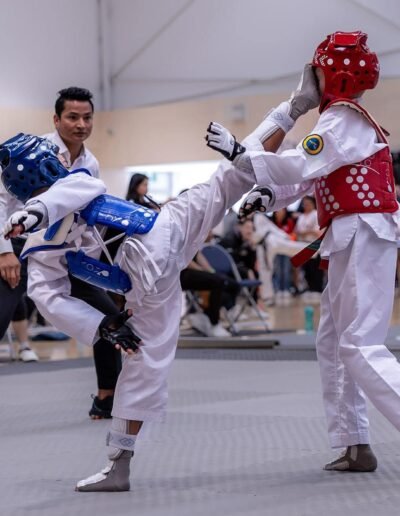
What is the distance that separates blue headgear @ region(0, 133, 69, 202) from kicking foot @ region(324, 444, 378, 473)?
1.33 metres

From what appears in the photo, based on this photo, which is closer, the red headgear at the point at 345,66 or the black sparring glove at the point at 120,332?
the black sparring glove at the point at 120,332

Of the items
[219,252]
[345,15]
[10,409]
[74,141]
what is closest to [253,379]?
[10,409]

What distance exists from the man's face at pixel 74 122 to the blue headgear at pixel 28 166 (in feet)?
5.48

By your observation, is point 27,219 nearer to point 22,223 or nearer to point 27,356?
point 22,223

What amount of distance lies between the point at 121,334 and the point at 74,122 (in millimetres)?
2162

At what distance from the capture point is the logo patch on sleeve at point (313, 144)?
3.10 meters

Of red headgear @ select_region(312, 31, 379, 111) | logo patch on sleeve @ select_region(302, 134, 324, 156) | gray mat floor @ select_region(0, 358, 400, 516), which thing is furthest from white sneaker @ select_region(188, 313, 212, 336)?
logo patch on sleeve @ select_region(302, 134, 324, 156)

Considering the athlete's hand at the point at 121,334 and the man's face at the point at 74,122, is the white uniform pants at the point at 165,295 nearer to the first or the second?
the athlete's hand at the point at 121,334

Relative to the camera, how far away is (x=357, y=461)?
3.37 meters

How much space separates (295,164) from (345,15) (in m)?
11.5

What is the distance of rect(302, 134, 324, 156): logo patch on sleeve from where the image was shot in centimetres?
310

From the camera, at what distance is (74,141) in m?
4.93

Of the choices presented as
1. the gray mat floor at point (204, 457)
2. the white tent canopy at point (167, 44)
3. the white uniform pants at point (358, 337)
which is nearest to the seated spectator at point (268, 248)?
the white tent canopy at point (167, 44)

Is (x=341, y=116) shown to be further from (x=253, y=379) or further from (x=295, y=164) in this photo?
(x=253, y=379)
